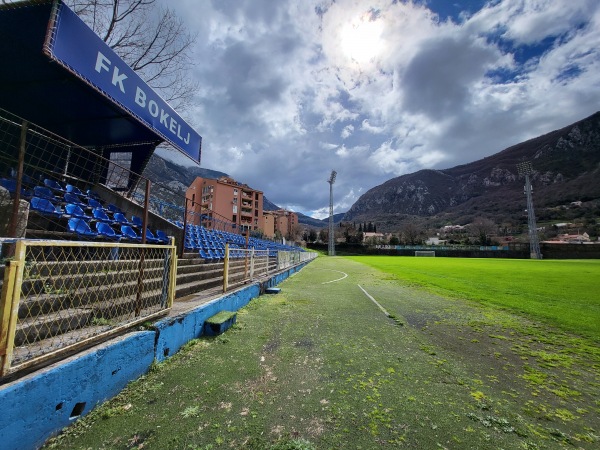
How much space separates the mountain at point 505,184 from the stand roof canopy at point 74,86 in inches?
5458

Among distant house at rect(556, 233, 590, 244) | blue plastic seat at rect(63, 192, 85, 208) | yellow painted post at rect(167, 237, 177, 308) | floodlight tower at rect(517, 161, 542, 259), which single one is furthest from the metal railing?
distant house at rect(556, 233, 590, 244)

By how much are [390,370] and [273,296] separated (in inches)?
187

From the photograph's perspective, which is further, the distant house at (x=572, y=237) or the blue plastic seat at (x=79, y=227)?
the distant house at (x=572, y=237)

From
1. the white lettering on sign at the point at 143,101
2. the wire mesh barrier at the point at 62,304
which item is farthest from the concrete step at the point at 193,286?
the white lettering on sign at the point at 143,101

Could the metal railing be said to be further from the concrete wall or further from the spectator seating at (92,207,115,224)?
the spectator seating at (92,207,115,224)

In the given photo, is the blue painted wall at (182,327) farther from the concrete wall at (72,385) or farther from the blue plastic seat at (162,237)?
the blue plastic seat at (162,237)

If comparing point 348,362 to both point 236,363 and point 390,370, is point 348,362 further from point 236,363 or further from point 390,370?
point 236,363

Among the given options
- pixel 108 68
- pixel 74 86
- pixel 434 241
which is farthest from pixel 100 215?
pixel 434 241

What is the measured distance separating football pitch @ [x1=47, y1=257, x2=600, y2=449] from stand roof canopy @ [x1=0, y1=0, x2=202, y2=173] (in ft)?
14.8

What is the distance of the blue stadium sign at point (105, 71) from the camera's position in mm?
3592

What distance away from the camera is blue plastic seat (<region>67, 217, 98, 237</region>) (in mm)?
4629

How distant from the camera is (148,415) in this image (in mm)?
2062

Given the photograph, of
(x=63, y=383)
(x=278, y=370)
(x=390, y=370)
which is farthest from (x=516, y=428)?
(x=63, y=383)

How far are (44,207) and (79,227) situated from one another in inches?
25.7
